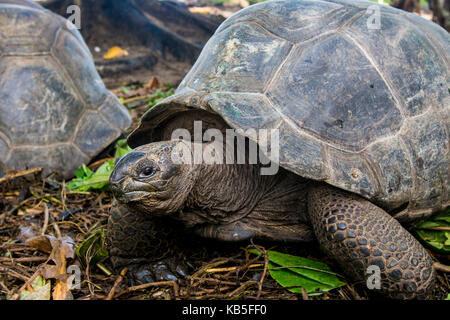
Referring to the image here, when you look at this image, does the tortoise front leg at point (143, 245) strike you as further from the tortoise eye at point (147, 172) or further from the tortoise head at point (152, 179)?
the tortoise eye at point (147, 172)

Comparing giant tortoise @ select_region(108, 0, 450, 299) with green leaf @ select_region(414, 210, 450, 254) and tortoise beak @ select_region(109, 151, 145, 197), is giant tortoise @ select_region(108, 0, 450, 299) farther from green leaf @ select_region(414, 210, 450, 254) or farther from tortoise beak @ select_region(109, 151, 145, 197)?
green leaf @ select_region(414, 210, 450, 254)

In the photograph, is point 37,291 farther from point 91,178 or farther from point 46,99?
point 46,99

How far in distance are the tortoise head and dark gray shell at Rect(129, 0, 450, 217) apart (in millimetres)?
389

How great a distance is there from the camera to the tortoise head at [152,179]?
2205 millimetres

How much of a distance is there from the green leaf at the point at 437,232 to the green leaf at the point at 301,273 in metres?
0.77

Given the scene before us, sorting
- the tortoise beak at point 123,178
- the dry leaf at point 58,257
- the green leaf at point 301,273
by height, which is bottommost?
the dry leaf at point 58,257

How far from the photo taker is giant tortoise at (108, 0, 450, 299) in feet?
7.54

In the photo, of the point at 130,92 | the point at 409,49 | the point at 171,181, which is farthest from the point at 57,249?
the point at 130,92

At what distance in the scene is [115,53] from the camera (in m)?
8.08

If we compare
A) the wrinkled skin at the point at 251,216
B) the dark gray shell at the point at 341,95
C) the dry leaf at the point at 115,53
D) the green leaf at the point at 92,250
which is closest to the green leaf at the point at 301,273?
the wrinkled skin at the point at 251,216

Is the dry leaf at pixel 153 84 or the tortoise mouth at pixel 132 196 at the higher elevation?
the tortoise mouth at pixel 132 196

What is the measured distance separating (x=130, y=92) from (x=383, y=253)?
5.22 metres

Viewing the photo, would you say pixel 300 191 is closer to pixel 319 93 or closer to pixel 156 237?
pixel 319 93

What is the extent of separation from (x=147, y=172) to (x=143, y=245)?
0.66m
